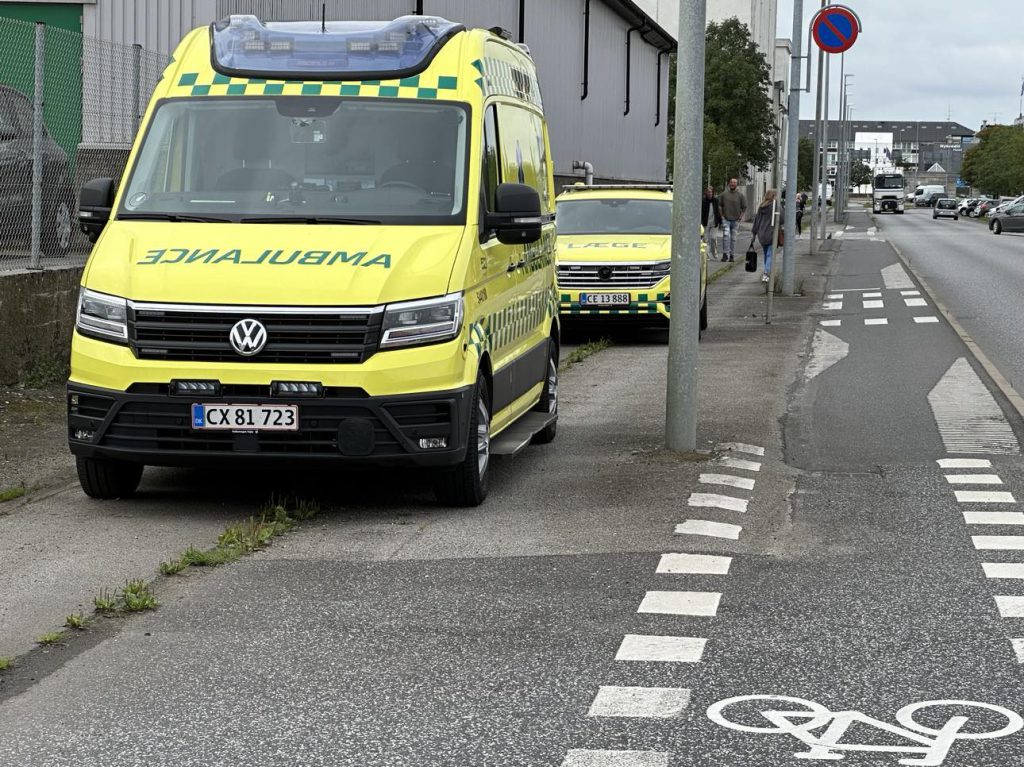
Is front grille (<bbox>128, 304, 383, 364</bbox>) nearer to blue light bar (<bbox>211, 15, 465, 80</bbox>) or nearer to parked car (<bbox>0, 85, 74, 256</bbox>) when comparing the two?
blue light bar (<bbox>211, 15, 465, 80</bbox>)

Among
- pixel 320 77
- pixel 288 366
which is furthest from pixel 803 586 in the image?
pixel 320 77

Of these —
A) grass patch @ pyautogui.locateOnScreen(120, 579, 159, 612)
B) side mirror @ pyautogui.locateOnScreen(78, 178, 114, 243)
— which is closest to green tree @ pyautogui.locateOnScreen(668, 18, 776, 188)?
side mirror @ pyautogui.locateOnScreen(78, 178, 114, 243)

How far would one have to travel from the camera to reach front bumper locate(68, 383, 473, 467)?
820cm

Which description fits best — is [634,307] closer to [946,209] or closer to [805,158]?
[946,209]

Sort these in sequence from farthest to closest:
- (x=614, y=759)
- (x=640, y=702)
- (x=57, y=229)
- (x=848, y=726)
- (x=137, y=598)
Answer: (x=57, y=229) < (x=137, y=598) < (x=640, y=702) < (x=848, y=726) < (x=614, y=759)

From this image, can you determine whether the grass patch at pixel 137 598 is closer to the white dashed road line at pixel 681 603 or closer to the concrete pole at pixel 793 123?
the white dashed road line at pixel 681 603

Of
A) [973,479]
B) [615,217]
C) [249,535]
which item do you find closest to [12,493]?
[249,535]

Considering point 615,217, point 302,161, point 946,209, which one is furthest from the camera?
point 946,209

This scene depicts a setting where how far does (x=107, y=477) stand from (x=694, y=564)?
10.6 feet

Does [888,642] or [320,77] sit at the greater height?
[320,77]

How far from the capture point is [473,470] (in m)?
8.77

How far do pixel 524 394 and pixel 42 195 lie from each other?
5220 mm

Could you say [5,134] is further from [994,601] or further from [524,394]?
[994,601]

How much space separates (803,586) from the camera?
7.08m
